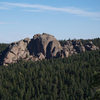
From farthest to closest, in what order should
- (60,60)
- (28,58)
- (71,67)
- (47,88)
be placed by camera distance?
(28,58) → (60,60) → (71,67) → (47,88)

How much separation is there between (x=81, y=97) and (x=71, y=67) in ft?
126

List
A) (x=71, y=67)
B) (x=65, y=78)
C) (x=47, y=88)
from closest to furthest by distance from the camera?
(x=47, y=88), (x=65, y=78), (x=71, y=67)

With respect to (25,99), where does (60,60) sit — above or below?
above

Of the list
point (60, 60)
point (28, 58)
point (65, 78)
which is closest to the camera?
point (65, 78)

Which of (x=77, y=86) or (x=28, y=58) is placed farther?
(x=28, y=58)

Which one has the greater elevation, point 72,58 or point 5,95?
point 72,58

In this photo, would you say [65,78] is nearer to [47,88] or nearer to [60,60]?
[47,88]

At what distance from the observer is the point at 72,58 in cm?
17875

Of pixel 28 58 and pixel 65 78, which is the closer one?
pixel 65 78

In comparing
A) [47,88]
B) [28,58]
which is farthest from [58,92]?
[28,58]

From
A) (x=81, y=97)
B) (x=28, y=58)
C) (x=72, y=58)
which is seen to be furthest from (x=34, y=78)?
(x=28, y=58)

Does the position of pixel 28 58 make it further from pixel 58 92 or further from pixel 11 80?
pixel 58 92

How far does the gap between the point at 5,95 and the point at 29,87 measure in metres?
13.3

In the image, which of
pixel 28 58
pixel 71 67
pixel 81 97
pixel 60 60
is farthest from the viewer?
pixel 28 58
